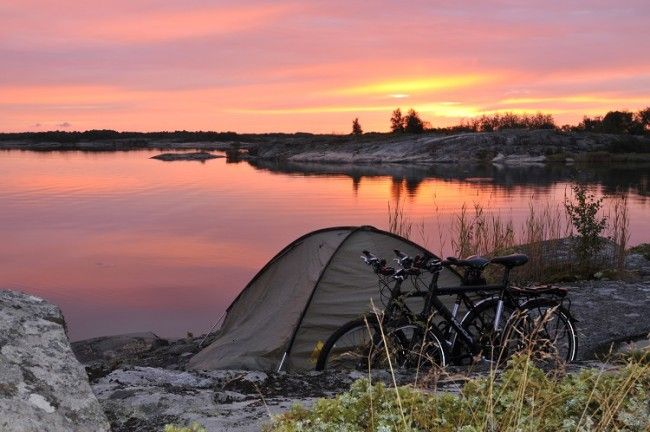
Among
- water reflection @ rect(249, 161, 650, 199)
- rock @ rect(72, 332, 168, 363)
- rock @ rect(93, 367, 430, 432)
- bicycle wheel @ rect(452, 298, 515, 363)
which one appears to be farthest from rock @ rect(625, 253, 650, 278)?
water reflection @ rect(249, 161, 650, 199)

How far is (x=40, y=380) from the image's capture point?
3789mm

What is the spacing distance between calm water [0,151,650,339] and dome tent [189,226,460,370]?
5.32 m

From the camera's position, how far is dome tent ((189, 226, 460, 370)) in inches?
307

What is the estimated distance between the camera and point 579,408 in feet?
12.4

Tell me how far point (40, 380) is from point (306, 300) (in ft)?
14.3

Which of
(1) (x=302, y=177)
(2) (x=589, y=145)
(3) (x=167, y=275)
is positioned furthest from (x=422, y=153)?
(3) (x=167, y=275)

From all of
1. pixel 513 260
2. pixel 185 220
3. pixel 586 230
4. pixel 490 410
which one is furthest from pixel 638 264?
pixel 185 220

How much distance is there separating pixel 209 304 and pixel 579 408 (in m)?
12.7

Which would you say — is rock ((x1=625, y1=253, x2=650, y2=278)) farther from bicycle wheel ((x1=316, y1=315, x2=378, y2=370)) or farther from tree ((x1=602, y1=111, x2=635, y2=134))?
tree ((x1=602, y1=111, x2=635, y2=134))

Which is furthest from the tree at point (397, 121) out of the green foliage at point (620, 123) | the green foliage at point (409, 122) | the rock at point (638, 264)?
the rock at point (638, 264)

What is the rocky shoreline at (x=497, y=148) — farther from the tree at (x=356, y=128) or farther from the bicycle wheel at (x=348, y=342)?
the bicycle wheel at (x=348, y=342)

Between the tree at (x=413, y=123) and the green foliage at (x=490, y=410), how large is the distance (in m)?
90.0

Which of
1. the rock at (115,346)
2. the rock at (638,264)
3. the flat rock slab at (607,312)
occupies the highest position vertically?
the flat rock slab at (607,312)

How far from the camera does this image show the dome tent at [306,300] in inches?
307
